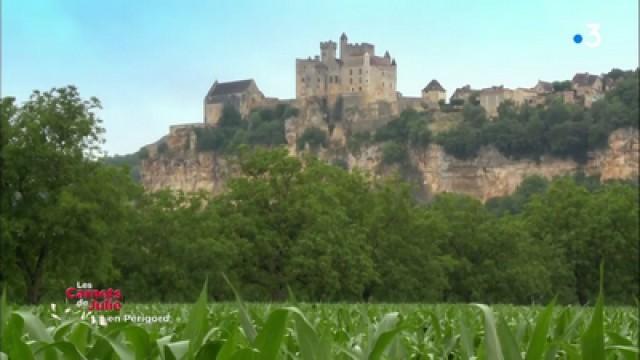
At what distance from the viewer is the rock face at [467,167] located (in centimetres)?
11962

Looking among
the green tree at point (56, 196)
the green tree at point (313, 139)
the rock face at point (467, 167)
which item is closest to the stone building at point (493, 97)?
the rock face at point (467, 167)

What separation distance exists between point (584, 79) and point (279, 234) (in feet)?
356

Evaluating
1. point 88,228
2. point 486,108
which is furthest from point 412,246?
point 486,108

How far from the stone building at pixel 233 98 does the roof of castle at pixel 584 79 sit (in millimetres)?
41238

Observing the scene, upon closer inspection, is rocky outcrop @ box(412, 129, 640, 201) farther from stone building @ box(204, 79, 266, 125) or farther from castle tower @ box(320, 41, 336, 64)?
stone building @ box(204, 79, 266, 125)

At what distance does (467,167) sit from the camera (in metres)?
127

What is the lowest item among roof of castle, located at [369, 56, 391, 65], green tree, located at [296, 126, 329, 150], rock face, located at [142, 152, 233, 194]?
rock face, located at [142, 152, 233, 194]

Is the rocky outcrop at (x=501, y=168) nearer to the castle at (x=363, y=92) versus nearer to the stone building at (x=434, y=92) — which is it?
the castle at (x=363, y=92)

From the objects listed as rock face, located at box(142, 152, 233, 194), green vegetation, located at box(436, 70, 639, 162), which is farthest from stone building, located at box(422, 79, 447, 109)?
rock face, located at box(142, 152, 233, 194)

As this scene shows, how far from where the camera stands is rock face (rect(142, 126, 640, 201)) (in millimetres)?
119625

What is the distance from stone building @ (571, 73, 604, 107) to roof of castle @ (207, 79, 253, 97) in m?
43.5

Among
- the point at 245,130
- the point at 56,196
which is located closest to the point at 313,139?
the point at 245,130

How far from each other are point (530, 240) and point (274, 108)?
9158 cm

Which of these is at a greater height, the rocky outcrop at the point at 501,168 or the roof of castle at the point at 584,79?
the roof of castle at the point at 584,79
